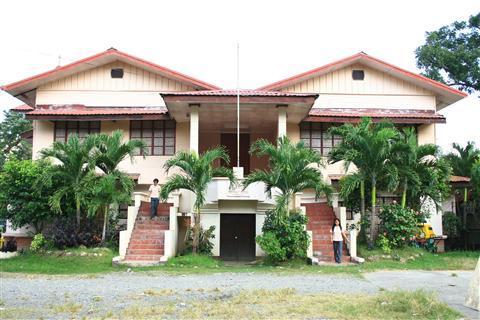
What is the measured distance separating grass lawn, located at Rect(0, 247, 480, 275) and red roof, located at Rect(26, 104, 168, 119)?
5778 mm

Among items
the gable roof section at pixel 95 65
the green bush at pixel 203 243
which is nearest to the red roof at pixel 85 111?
the gable roof section at pixel 95 65

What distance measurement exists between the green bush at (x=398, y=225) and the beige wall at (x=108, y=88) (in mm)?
9728

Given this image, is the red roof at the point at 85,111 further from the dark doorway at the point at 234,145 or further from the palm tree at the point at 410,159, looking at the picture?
the palm tree at the point at 410,159

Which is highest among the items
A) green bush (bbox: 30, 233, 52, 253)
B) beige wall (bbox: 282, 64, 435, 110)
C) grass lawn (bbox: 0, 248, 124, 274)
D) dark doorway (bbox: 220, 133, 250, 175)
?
beige wall (bbox: 282, 64, 435, 110)

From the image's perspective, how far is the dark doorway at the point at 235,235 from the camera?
1881cm

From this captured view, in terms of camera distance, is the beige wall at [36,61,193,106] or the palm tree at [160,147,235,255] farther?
the beige wall at [36,61,193,106]

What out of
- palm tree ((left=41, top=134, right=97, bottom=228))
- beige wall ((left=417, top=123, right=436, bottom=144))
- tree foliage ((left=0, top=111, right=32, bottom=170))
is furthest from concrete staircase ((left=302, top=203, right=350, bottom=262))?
tree foliage ((left=0, top=111, right=32, bottom=170))

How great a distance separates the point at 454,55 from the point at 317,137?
13245 mm

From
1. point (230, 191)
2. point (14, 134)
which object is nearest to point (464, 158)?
point (230, 191)

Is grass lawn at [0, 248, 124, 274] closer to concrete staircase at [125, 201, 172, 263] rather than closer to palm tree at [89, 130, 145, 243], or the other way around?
concrete staircase at [125, 201, 172, 263]

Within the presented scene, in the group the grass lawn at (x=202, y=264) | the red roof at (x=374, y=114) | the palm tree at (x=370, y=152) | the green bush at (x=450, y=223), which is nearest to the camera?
the grass lawn at (x=202, y=264)

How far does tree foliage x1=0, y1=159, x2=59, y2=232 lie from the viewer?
18.6 meters

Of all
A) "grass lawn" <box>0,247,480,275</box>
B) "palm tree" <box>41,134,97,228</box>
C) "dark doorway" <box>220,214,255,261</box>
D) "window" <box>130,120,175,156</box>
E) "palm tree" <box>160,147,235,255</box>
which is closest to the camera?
"grass lawn" <box>0,247,480,275</box>

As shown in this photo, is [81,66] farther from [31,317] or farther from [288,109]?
[31,317]
